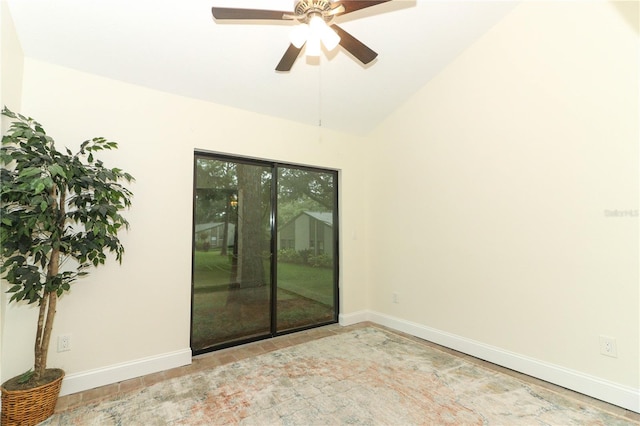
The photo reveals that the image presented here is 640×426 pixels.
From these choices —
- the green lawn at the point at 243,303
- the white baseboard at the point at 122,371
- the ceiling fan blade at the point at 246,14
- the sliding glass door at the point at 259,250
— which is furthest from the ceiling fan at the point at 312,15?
the white baseboard at the point at 122,371

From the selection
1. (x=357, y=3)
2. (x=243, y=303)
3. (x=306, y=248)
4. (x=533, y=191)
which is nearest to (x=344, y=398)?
(x=243, y=303)

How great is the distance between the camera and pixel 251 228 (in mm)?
3459

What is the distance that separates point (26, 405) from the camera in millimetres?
1855

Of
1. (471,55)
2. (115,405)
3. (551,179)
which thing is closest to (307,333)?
A: (115,405)

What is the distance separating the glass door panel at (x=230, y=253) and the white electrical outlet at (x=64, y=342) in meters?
0.98

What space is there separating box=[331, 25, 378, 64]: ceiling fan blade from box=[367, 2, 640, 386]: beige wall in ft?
5.12

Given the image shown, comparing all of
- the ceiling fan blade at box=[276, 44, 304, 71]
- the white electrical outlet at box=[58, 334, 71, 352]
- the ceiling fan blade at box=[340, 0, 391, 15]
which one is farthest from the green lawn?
the ceiling fan blade at box=[340, 0, 391, 15]

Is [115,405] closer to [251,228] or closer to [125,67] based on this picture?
[251,228]

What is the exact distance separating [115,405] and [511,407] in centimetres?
288

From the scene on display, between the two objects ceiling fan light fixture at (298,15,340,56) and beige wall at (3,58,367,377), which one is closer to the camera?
ceiling fan light fixture at (298,15,340,56)

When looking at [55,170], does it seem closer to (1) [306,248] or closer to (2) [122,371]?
(2) [122,371]

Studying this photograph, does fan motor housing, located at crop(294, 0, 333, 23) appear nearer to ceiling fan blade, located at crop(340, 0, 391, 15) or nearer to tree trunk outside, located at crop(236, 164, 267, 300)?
ceiling fan blade, located at crop(340, 0, 391, 15)

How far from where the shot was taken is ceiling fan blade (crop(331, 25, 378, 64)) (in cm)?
192

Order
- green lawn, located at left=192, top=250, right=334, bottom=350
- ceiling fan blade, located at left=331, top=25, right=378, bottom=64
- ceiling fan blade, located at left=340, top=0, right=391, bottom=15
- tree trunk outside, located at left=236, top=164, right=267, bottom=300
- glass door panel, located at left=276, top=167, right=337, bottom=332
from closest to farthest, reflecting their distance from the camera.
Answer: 1. ceiling fan blade, located at left=340, top=0, right=391, bottom=15
2. ceiling fan blade, located at left=331, top=25, right=378, bottom=64
3. green lawn, located at left=192, top=250, right=334, bottom=350
4. tree trunk outside, located at left=236, top=164, right=267, bottom=300
5. glass door panel, located at left=276, top=167, right=337, bottom=332
